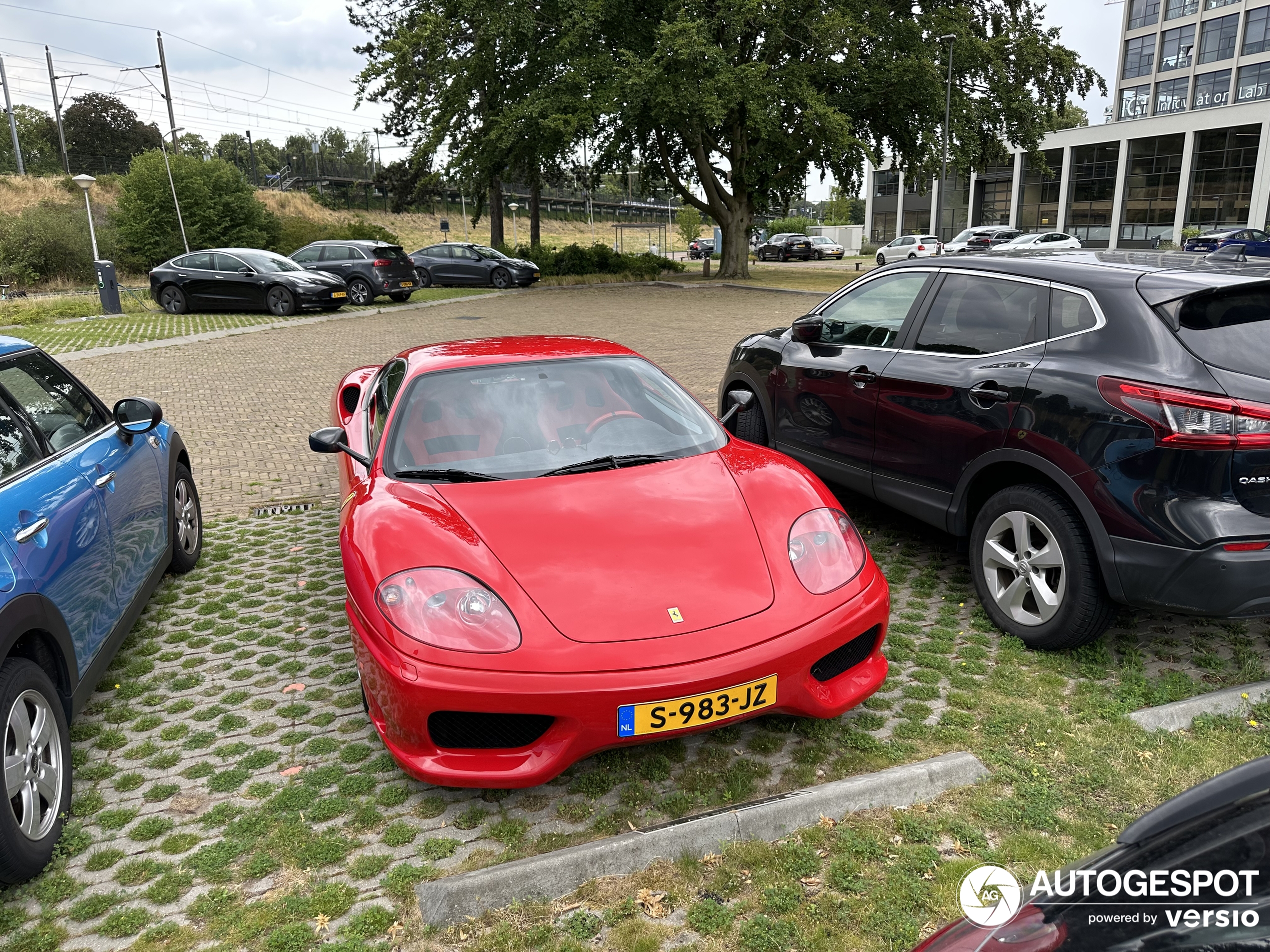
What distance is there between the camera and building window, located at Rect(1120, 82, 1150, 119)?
2766 inches

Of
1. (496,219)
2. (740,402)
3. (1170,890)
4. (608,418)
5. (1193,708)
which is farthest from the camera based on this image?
(496,219)

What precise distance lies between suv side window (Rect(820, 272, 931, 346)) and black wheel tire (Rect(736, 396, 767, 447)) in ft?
2.72

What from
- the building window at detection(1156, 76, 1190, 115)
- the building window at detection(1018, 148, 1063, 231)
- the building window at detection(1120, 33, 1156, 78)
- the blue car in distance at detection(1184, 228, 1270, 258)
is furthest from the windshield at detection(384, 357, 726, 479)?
the building window at detection(1120, 33, 1156, 78)

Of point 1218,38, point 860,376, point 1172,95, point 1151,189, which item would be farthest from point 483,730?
point 1172,95

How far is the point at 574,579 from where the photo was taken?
10.1 feet

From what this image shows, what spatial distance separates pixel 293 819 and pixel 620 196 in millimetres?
103246

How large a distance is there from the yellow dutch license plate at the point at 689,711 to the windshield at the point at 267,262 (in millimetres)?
20391

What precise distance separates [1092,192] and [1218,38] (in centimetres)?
1892

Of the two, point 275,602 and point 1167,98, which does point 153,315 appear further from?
point 1167,98

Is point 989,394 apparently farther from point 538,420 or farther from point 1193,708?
point 538,420

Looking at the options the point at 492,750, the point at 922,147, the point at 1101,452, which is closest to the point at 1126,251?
the point at 1101,452

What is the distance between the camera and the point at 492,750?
287 centimetres

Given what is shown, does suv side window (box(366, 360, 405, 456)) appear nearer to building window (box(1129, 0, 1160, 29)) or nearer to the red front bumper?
the red front bumper

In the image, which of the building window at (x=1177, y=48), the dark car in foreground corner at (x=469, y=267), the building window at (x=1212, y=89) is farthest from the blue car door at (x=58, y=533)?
the building window at (x=1177, y=48)
